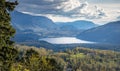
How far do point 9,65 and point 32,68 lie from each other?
126 ft

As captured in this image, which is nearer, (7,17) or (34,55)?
(7,17)

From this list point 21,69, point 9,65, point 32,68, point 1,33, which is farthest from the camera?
point 32,68

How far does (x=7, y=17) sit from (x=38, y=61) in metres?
44.2

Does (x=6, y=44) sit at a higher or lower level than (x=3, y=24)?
lower

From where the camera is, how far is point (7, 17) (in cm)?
4359

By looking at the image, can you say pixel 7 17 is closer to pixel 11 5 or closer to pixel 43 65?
pixel 11 5

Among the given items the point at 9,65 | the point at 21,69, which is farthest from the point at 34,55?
the point at 9,65

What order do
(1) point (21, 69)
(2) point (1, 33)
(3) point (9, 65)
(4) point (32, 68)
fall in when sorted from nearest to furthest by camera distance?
(2) point (1, 33) < (3) point (9, 65) < (1) point (21, 69) < (4) point (32, 68)

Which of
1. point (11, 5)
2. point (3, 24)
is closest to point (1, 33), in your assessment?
point (3, 24)

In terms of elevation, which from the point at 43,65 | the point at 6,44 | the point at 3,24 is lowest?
the point at 43,65

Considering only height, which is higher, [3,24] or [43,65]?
[3,24]

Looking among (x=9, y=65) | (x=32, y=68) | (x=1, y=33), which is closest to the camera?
(x=1, y=33)

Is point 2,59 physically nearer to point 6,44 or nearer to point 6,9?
point 6,44

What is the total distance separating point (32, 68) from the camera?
8350cm
